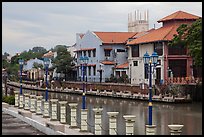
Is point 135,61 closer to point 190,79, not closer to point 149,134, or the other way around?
point 190,79

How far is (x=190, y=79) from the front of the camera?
40656mm

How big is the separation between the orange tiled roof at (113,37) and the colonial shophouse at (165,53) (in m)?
6.47

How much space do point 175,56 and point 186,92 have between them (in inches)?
215

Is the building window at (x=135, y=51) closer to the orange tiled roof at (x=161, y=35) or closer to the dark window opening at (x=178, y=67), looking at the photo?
the orange tiled roof at (x=161, y=35)

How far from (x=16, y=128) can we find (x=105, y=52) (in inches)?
1640

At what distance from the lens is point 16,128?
16984mm

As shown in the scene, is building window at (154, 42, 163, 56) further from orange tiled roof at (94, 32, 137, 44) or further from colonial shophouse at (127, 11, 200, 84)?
orange tiled roof at (94, 32, 137, 44)

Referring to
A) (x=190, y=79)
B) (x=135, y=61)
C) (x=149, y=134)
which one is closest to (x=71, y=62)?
(x=135, y=61)

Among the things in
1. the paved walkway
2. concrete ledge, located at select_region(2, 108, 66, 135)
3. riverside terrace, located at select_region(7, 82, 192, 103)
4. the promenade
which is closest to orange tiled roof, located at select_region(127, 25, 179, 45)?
riverside terrace, located at select_region(7, 82, 192, 103)

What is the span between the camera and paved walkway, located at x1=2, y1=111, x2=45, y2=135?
1566 cm

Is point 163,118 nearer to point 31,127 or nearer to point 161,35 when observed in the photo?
point 31,127

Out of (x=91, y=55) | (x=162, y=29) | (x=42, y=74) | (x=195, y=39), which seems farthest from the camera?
(x=42, y=74)

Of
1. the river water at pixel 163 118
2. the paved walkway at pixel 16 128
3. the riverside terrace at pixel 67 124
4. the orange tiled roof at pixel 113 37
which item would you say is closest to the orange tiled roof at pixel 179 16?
the orange tiled roof at pixel 113 37

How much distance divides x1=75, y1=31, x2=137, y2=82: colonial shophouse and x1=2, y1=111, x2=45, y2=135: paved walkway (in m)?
36.6
